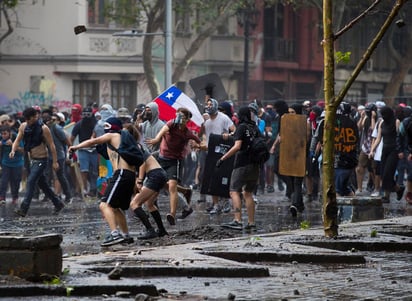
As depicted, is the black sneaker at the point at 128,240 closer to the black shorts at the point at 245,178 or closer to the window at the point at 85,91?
the black shorts at the point at 245,178

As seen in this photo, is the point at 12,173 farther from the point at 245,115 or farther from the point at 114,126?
the point at 114,126

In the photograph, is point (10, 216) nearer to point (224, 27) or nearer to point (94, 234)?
point (94, 234)

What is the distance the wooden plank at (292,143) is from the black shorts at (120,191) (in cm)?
685

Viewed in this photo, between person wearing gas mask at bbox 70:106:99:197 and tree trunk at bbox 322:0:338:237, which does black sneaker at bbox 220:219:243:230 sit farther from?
person wearing gas mask at bbox 70:106:99:197

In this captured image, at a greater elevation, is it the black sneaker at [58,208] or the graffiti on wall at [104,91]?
the graffiti on wall at [104,91]

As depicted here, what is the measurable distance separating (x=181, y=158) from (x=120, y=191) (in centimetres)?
417

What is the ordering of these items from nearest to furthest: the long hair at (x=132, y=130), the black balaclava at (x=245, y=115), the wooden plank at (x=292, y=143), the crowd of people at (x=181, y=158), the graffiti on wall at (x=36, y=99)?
the long hair at (x=132, y=130) < the crowd of people at (x=181, y=158) < the black balaclava at (x=245, y=115) < the wooden plank at (x=292, y=143) < the graffiti on wall at (x=36, y=99)

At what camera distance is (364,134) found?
27.3 metres

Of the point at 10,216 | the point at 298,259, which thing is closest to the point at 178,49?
the point at 10,216

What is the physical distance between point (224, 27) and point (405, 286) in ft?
135

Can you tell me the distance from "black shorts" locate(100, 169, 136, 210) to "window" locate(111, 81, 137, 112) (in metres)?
35.5

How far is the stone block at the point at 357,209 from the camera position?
17984 millimetres

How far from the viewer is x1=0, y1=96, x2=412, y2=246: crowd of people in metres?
15.4

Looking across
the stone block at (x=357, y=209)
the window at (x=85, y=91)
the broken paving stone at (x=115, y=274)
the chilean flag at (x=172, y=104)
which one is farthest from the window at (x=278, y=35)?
the broken paving stone at (x=115, y=274)
